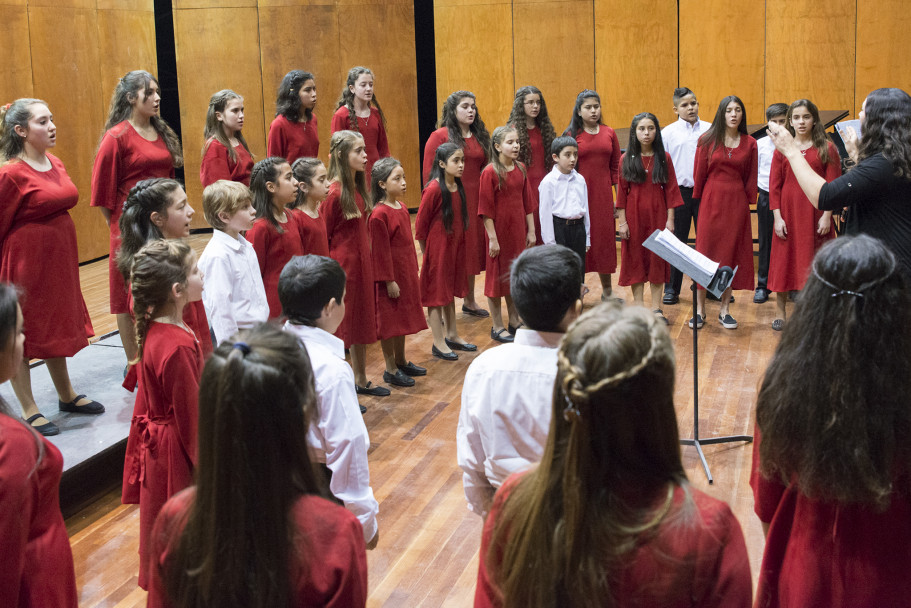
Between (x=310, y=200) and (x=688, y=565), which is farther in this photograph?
(x=310, y=200)

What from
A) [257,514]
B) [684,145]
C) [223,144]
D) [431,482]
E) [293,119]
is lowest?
[431,482]

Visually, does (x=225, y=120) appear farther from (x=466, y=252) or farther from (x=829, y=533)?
(x=829, y=533)

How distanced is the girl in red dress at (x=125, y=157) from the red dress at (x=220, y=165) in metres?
0.38

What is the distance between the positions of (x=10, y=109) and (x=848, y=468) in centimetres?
323

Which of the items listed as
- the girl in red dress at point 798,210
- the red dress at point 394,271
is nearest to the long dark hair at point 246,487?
the red dress at point 394,271

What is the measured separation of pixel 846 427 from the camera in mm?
1484

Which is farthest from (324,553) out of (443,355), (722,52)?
(722,52)

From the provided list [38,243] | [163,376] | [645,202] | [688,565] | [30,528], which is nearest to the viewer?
[688,565]

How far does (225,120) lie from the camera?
14.8 feet

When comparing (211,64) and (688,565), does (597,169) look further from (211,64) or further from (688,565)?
(688,565)

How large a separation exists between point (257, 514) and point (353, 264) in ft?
10.1

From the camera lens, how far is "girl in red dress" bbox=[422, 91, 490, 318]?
547 cm

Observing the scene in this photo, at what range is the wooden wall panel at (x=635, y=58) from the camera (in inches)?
324

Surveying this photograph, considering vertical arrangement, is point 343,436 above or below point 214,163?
below
